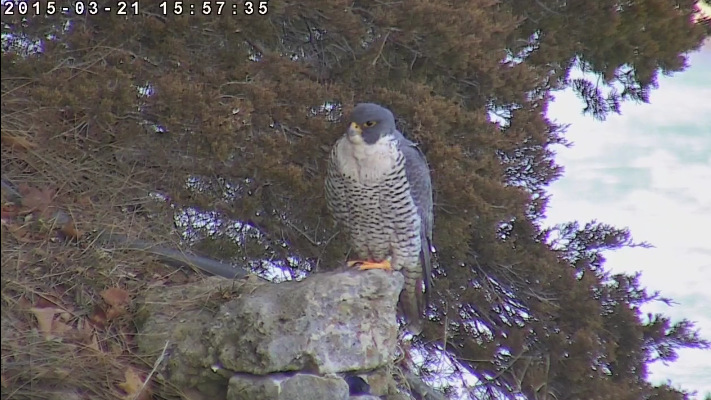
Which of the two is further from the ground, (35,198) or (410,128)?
(410,128)

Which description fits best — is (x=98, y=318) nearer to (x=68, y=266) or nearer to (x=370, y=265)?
(x=68, y=266)

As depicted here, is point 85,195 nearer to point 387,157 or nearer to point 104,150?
point 104,150

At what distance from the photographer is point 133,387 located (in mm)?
3656

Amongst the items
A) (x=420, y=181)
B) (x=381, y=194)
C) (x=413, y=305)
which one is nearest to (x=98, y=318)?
(x=381, y=194)

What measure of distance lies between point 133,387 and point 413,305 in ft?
5.41

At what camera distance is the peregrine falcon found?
4055mm

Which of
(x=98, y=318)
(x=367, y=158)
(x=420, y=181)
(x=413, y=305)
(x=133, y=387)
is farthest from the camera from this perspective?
(x=413, y=305)

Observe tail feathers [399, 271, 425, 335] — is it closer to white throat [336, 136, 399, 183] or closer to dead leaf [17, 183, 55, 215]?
white throat [336, 136, 399, 183]

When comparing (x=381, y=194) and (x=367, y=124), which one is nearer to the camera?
(x=367, y=124)

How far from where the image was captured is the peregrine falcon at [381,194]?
4.05 meters

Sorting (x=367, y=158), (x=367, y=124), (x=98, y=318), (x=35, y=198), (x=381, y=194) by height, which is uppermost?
(x=367, y=124)

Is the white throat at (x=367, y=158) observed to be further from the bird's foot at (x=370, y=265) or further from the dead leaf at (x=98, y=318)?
the dead leaf at (x=98, y=318)

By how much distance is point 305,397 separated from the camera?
3604 millimetres

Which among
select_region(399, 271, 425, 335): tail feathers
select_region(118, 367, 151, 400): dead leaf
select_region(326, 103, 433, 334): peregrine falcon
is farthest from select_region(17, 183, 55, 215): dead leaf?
select_region(399, 271, 425, 335): tail feathers
